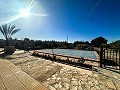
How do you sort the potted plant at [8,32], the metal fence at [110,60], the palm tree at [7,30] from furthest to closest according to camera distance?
1. the palm tree at [7,30]
2. the potted plant at [8,32]
3. the metal fence at [110,60]

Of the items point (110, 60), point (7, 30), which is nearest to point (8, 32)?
point (7, 30)

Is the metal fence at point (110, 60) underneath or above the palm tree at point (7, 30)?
underneath

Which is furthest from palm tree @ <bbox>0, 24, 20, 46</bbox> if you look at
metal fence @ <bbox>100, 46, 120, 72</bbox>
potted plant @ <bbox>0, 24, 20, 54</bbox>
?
metal fence @ <bbox>100, 46, 120, 72</bbox>

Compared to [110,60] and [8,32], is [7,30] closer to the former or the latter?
[8,32]

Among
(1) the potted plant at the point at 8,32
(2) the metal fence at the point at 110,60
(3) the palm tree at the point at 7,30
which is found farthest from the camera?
(3) the palm tree at the point at 7,30

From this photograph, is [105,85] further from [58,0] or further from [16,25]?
[16,25]

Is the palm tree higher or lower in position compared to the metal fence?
higher

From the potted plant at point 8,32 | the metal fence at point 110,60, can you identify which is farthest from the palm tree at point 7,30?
the metal fence at point 110,60

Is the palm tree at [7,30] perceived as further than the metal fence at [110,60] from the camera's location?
Yes

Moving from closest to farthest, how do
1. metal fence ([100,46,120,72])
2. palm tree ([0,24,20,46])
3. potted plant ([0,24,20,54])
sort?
metal fence ([100,46,120,72]), potted plant ([0,24,20,54]), palm tree ([0,24,20,46])

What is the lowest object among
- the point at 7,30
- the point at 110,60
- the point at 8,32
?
the point at 110,60

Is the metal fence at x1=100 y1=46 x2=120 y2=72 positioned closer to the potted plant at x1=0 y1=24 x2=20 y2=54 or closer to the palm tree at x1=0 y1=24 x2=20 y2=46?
the potted plant at x1=0 y1=24 x2=20 y2=54

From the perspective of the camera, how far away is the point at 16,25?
1623 cm

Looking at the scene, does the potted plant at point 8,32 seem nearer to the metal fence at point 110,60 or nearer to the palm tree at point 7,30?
the palm tree at point 7,30
